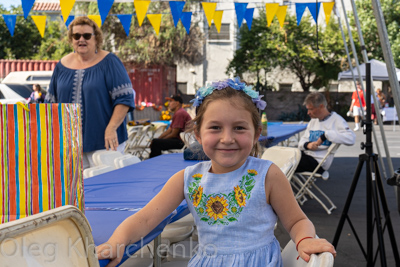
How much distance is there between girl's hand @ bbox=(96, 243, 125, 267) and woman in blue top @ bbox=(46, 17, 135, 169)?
2297mm

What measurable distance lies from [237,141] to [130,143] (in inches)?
266

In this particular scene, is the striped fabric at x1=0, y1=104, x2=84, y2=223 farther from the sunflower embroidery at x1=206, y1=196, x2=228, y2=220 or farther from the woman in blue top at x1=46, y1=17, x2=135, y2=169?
the woman in blue top at x1=46, y1=17, x2=135, y2=169

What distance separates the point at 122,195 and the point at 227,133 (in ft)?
2.63

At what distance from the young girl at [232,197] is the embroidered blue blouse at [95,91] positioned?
2026 millimetres

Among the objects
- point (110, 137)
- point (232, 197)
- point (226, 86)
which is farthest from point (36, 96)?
point (232, 197)

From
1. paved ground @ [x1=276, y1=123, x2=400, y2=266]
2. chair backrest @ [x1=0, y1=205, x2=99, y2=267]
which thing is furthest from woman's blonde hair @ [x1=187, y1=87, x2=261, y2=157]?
paved ground @ [x1=276, y1=123, x2=400, y2=266]

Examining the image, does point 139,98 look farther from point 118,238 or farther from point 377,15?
point 118,238

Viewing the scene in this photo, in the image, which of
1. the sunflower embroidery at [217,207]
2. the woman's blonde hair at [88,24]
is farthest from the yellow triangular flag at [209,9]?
the sunflower embroidery at [217,207]

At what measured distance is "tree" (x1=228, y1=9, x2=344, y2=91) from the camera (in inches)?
976

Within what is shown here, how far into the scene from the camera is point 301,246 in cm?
162

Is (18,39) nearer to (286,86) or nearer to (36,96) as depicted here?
(286,86)

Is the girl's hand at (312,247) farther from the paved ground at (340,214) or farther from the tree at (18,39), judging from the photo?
the tree at (18,39)

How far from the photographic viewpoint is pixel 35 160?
137 centimetres

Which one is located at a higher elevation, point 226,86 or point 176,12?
point 176,12
